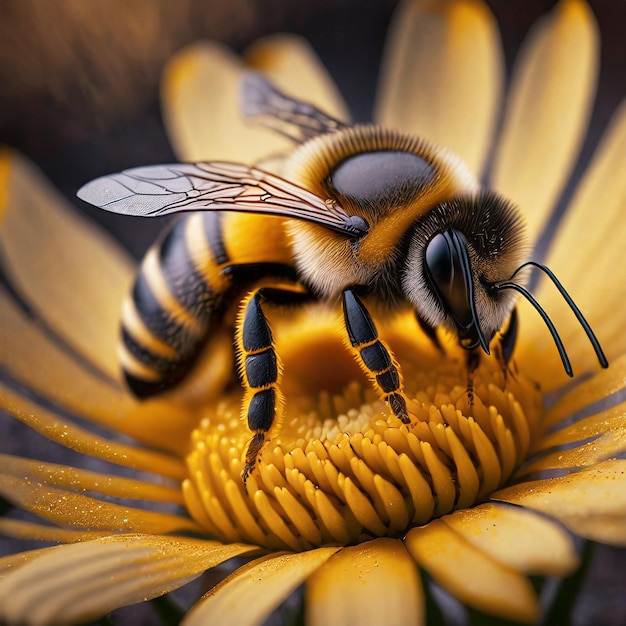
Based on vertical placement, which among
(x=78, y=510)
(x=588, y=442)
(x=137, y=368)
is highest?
(x=137, y=368)

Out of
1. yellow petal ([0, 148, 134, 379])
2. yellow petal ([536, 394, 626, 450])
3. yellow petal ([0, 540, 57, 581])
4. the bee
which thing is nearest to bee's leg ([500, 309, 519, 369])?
the bee

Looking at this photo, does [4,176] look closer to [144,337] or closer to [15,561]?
[144,337]

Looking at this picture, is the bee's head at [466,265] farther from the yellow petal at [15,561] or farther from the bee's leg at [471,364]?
the yellow petal at [15,561]

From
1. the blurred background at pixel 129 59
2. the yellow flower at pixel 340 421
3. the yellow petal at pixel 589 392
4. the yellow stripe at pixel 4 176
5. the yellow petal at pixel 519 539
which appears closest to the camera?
the yellow petal at pixel 519 539

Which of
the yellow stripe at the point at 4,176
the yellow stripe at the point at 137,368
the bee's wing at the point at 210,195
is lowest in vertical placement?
the yellow stripe at the point at 137,368

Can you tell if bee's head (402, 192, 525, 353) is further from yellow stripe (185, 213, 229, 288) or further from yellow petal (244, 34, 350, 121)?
yellow petal (244, 34, 350, 121)

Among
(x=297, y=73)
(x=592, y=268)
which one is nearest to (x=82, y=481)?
(x=592, y=268)

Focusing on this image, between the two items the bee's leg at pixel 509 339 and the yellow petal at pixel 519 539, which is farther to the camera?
the bee's leg at pixel 509 339

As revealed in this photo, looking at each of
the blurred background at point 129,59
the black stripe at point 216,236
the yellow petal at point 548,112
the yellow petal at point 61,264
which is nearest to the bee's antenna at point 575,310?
the black stripe at point 216,236
